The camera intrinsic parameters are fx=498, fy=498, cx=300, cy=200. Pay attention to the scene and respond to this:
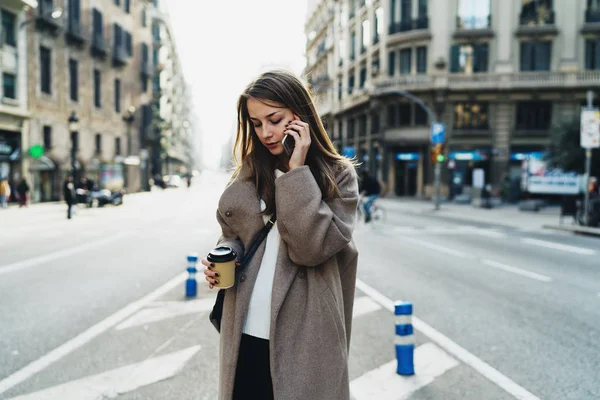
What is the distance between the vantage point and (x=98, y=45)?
118 ft

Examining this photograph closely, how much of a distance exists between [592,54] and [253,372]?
→ 4104 cm

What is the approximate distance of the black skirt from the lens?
1.87m

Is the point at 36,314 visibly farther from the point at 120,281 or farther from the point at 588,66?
the point at 588,66

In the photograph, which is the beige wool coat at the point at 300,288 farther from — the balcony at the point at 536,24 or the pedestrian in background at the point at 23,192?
the balcony at the point at 536,24

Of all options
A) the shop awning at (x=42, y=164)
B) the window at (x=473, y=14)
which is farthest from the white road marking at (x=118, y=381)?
the window at (x=473, y=14)

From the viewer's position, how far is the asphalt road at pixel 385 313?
3.97 m

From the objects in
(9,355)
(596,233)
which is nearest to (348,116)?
(596,233)

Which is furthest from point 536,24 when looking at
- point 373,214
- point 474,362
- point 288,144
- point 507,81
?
point 288,144

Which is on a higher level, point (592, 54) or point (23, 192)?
point (592, 54)

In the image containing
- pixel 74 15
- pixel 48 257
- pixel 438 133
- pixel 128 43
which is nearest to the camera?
pixel 48 257

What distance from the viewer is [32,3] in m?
26.6

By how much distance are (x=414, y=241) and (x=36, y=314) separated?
373 inches

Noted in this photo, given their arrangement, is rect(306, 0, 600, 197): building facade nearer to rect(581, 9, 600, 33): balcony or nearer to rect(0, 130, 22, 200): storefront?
rect(581, 9, 600, 33): balcony

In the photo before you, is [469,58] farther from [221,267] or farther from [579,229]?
[221,267]
